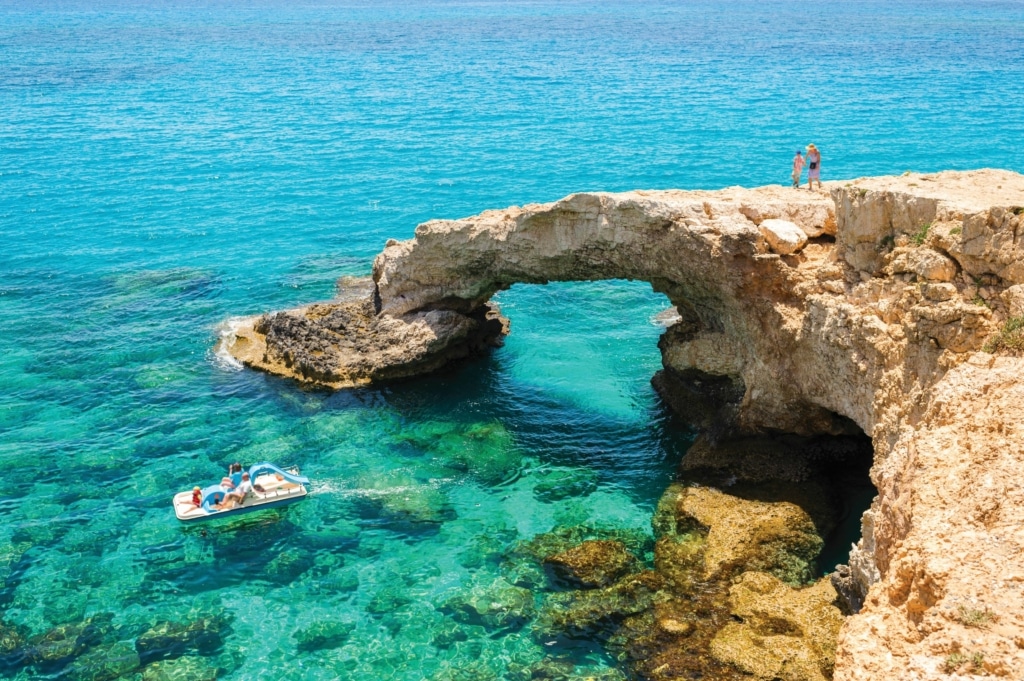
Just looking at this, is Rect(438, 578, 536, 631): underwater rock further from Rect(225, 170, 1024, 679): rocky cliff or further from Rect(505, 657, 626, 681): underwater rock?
Rect(225, 170, 1024, 679): rocky cliff

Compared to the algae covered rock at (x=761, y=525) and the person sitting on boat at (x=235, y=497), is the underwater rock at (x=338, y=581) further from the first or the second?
the algae covered rock at (x=761, y=525)

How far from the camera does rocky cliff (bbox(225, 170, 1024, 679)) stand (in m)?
12.2

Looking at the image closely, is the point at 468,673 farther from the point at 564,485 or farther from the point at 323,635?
the point at 564,485

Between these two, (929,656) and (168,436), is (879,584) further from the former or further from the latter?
(168,436)

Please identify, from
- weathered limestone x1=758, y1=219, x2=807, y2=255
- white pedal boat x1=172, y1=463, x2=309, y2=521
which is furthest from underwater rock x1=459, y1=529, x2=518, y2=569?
weathered limestone x1=758, y1=219, x2=807, y2=255

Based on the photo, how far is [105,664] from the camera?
20.7 m

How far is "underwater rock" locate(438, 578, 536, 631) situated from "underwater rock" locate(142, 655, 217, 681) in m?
5.12

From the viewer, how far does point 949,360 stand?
18.9m

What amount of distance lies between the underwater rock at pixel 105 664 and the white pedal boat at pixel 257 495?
15.7 feet

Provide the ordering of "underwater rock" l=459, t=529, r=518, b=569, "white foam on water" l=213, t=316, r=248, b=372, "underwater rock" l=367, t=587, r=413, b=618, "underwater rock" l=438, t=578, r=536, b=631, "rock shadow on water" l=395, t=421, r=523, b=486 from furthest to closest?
"white foam on water" l=213, t=316, r=248, b=372 → "rock shadow on water" l=395, t=421, r=523, b=486 → "underwater rock" l=459, t=529, r=518, b=569 → "underwater rock" l=367, t=587, r=413, b=618 → "underwater rock" l=438, t=578, r=536, b=631

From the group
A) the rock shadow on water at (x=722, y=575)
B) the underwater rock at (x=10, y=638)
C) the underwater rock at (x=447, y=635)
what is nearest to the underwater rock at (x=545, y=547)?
the rock shadow on water at (x=722, y=575)

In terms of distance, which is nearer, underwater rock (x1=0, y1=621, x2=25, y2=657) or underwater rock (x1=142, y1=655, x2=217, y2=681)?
underwater rock (x1=142, y1=655, x2=217, y2=681)

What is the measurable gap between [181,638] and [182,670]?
42.6 inches

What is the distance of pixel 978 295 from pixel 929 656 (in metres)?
10.0
